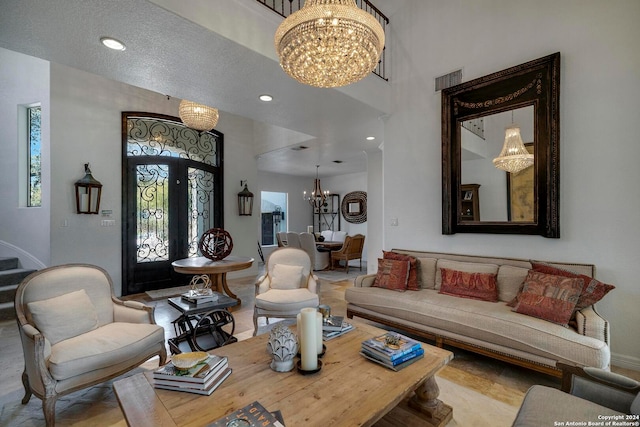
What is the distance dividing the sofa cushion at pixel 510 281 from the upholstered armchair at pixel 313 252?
4110mm

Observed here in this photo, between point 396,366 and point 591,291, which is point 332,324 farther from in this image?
point 591,291

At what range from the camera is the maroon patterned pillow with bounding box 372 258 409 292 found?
339 cm

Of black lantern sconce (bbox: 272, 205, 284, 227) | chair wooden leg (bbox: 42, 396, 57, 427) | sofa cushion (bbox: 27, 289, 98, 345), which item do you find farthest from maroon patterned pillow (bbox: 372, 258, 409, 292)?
black lantern sconce (bbox: 272, 205, 284, 227)

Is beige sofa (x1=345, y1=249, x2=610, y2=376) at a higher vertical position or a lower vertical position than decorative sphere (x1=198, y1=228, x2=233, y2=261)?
lower

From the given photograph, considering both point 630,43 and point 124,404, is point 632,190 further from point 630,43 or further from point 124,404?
point 124,404

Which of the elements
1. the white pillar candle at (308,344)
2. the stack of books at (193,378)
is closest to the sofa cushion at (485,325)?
the white pillar candle at (308,344)

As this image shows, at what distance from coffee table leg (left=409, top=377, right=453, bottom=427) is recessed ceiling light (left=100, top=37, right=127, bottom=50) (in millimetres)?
3401

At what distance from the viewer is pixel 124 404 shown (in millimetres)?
1329

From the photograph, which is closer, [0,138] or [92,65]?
[92,65]

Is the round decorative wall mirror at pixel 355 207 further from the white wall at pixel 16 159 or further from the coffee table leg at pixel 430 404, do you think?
the coffee table leg at pixel 430 404

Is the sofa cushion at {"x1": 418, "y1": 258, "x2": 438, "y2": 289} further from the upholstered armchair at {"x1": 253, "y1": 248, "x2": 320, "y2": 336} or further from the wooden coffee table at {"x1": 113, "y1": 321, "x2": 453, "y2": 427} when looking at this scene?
the wooden coffee table at {"x1": 113, "y1": 321, "x2": 453, "y2": 427}

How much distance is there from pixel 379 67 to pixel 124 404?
4577 mm

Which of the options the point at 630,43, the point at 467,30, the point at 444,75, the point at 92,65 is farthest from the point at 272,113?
the point at 630,43

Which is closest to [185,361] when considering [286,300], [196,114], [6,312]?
[286,300]
